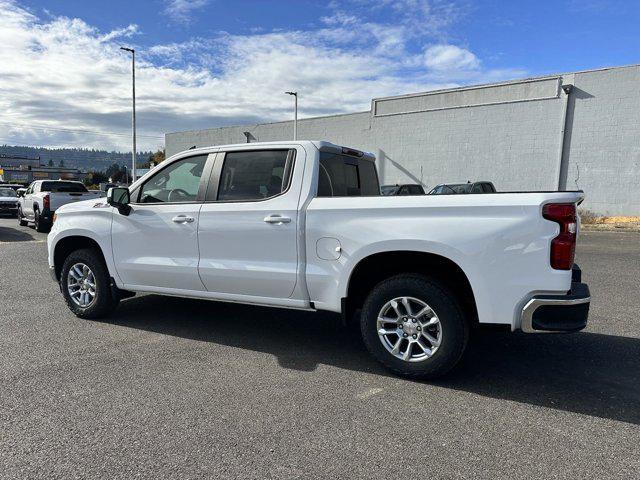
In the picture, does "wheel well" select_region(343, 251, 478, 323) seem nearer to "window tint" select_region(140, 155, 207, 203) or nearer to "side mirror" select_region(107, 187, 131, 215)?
"window tint" select_region(140, 155, 207, 203)

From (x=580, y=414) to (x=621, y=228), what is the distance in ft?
55.7

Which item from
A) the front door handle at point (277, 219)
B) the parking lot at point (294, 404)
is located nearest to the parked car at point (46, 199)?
the parking lot at point (294, 404)

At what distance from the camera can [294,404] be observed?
11.6 ft

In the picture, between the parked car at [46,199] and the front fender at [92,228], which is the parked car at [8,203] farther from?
the front fender at [92,228]

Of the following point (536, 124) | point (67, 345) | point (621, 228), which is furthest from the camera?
point (536, 124)

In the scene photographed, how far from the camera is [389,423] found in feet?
10.7

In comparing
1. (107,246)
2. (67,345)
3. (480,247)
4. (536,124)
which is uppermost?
(536,124)

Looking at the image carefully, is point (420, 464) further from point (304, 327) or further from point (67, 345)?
point (67, 345)

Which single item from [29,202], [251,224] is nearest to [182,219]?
[251,224]

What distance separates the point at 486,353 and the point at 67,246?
4958 millimetres

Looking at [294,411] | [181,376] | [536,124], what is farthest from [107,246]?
[536,124]

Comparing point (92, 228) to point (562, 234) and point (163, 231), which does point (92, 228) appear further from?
point (562, 234)

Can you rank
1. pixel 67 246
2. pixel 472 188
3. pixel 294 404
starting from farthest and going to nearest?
1. pixel 472 188
2. pixel 67 246
3. pixel 294 404

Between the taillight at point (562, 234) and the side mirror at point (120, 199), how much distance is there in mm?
4043
